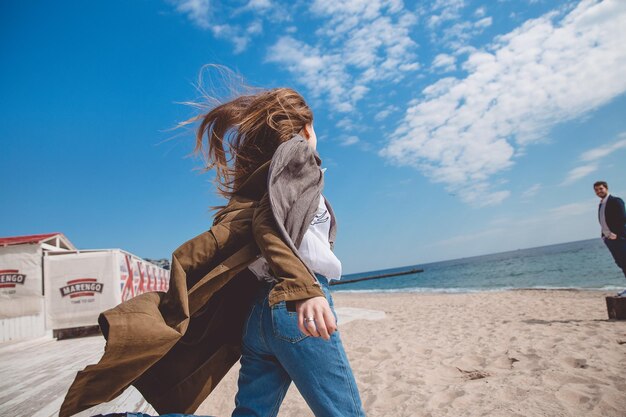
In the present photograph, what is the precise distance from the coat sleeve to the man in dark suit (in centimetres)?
667

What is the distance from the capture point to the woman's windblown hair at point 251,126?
4.57 feet

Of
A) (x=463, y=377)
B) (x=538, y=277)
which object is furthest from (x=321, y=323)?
(x=538, y=277)

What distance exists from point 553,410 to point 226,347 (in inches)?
104

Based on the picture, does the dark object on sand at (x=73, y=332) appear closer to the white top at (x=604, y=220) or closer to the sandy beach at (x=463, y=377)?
the sandy beach at (x=463, y=377)

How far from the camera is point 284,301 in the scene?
1.03 m

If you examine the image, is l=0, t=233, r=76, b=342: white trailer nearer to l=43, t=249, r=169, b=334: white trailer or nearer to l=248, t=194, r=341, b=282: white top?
l=43, t=249, r=169, b=334: white trailer

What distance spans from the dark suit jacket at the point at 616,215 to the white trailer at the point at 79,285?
11.3 metres

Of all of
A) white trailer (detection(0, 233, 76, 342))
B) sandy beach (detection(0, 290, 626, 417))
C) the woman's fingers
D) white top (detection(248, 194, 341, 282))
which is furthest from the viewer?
white trailer (detection(0, 233, 76, 342))

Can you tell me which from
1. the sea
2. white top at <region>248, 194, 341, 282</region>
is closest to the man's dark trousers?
the sea

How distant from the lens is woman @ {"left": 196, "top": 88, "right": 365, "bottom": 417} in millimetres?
1037

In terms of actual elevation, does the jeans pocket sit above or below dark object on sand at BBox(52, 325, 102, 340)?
above

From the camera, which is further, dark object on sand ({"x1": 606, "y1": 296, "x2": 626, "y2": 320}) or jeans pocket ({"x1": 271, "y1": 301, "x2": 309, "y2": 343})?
dark object on sand ({"x1": 606, "y1": 296, "x2": 626, "y2": 320})

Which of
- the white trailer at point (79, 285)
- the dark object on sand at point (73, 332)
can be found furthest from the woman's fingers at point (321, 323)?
the dark object on sand at point (73, 332)

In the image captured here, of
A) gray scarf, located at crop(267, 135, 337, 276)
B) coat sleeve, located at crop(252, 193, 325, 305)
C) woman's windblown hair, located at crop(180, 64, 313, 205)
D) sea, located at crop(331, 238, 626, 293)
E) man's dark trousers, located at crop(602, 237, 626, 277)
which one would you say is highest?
woman's windblown hair, located at crop(180, 64, 313, 205)
